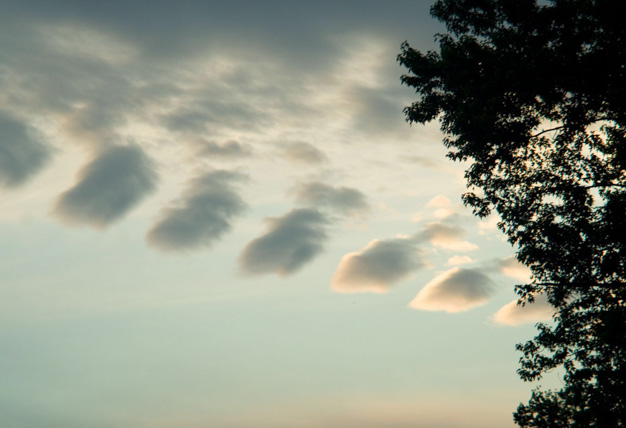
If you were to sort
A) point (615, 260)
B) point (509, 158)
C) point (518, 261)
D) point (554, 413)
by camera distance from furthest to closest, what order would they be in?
1. point (554, 413)
2. point (509, 158)
3. point (518, 261)
4. point (615, 260)

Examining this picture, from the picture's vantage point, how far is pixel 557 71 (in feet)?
65.9

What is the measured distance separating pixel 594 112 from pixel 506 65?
12.6 feet

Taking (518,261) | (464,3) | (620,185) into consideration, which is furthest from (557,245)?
(464,3)

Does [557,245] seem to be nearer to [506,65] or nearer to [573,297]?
[573,297]

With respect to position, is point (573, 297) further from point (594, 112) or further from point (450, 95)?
point (450, 95)

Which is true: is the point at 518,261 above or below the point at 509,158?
below

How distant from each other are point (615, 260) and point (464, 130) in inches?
277

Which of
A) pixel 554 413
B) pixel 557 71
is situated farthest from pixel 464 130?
pixel 554 413

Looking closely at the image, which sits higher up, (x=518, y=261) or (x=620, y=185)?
(x=620, y=185)

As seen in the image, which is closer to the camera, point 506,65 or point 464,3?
point 506,65

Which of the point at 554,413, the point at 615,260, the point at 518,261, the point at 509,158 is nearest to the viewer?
the point at 615,260

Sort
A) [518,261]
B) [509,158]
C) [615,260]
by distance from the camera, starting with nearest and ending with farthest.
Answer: [615,260], [518,261], [509,158]

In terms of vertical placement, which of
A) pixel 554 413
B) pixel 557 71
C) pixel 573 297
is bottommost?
pixel 554 413

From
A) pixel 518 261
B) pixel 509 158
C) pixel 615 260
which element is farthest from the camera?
pixel 509 158
